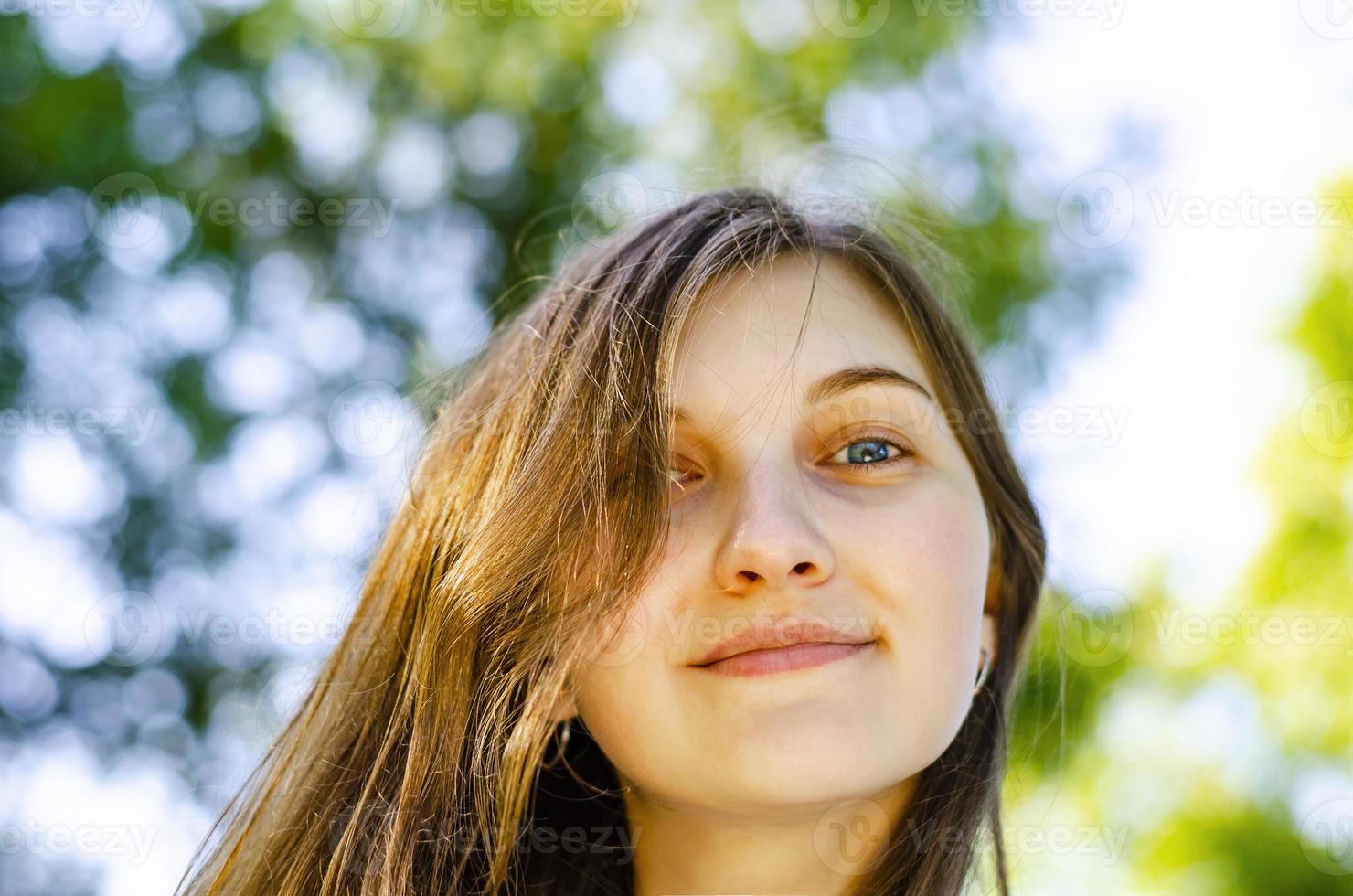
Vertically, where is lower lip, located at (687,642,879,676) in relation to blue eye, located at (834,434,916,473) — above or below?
below

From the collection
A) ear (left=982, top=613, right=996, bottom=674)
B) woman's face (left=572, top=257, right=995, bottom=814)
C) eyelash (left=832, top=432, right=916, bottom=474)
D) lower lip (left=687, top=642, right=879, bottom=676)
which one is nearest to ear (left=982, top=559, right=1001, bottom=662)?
ear (left=982, top=613, right=996, bottom=674)

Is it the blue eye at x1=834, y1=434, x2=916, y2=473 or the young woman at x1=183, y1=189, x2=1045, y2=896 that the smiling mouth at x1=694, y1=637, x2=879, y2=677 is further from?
the blue eye at x1=834, y1=434, x2=916, y2=473

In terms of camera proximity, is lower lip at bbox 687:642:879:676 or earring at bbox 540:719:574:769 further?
earring at bbox 540:719:574:769

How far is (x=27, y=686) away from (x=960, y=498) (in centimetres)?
501

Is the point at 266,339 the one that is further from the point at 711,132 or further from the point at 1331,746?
the point at 1331,746

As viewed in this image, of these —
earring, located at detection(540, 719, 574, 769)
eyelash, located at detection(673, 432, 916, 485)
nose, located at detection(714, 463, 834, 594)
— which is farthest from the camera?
earring, located at detection(540, 719, 574, 769)

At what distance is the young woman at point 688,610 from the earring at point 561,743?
0.10 feet

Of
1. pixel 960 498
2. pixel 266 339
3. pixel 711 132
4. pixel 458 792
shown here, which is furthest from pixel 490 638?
pixel 711 132

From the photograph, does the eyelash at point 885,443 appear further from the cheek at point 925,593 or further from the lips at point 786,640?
the lips at point 786,640


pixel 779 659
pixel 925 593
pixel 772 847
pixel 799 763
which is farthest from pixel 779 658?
pixel 772 847

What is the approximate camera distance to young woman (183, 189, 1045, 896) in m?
1.72

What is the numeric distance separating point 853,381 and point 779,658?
0.45 meters

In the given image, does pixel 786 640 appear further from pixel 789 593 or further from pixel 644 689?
pixel 644 689

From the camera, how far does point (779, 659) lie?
170 cm
